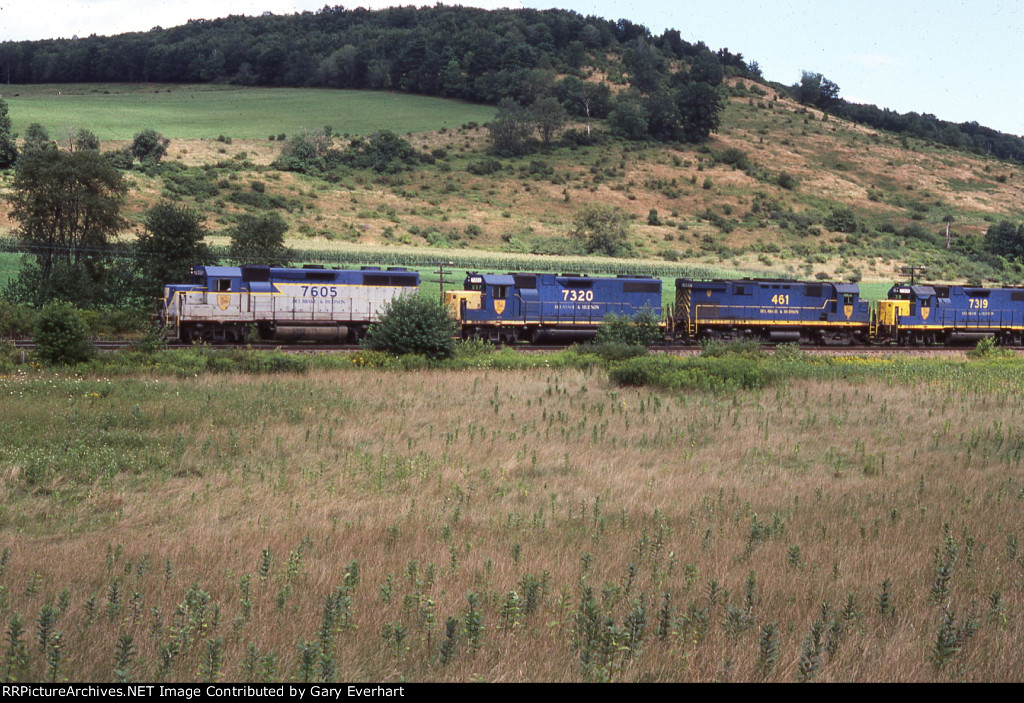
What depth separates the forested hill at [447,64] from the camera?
149 m

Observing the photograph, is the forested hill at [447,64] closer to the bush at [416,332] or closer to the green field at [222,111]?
the green field at [222,111]

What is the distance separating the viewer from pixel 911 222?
112 m

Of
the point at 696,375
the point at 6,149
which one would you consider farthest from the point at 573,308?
the point at 6,149

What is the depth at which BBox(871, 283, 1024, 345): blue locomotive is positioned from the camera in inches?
1816

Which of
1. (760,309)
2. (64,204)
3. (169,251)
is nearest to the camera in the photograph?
(760,309)

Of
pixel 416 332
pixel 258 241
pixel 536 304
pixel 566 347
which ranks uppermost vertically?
pixel 258 241

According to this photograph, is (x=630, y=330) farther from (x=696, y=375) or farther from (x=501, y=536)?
(x=501, y=536)

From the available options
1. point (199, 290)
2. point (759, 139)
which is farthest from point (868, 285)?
point (759, 139)

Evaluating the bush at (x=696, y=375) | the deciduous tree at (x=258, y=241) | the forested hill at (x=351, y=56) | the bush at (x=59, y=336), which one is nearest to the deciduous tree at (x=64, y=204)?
the deciduous tree at (x=258, y=241)

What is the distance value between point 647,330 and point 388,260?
30.7 m

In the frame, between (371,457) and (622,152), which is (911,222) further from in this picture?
(371,457)

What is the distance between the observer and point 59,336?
28609mm

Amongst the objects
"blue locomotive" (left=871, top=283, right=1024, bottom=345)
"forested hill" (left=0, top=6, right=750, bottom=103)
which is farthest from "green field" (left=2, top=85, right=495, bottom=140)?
"blue locomotive" (left=871, top=283, right=1024, bottom=345)

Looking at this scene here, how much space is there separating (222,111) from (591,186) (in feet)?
208
